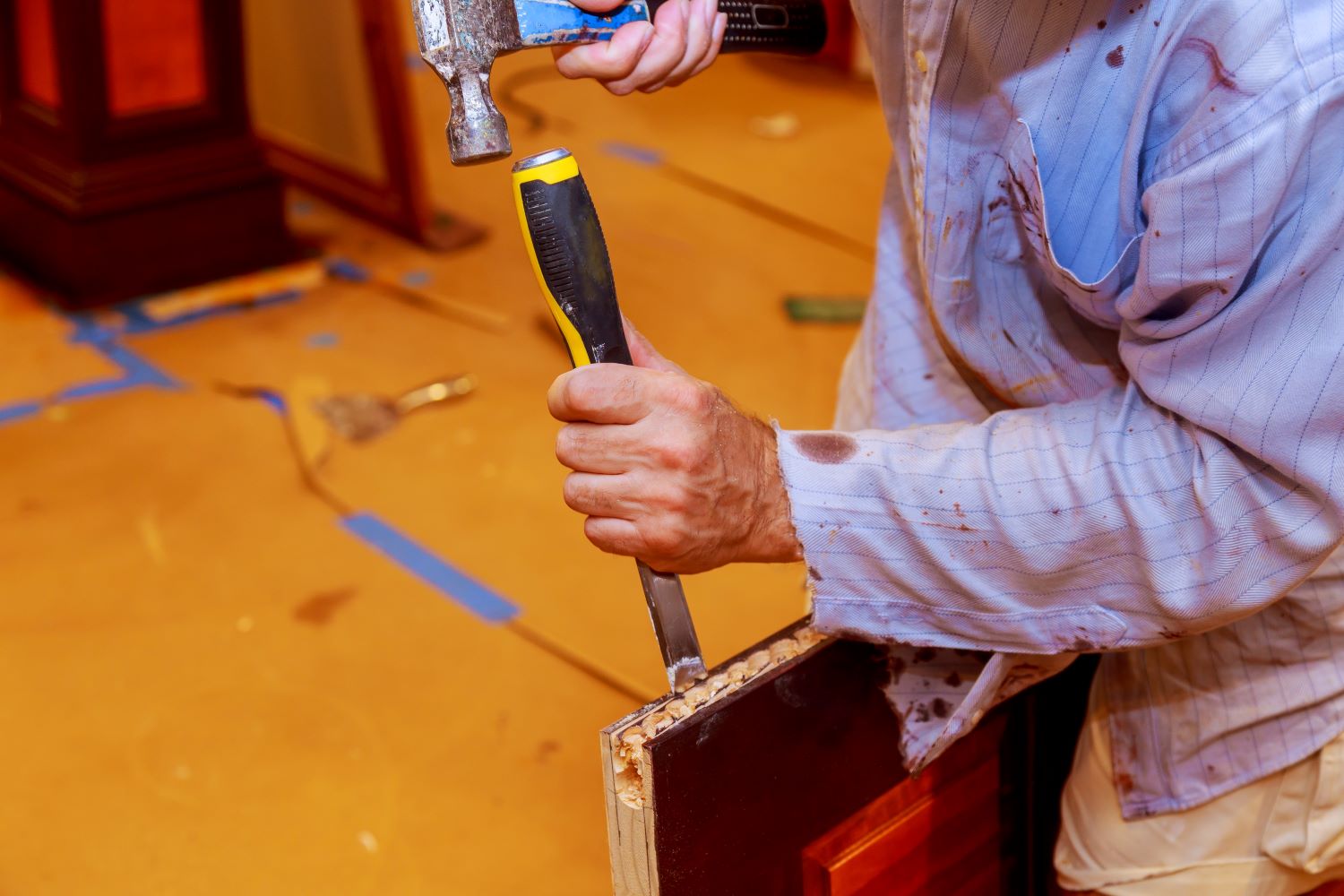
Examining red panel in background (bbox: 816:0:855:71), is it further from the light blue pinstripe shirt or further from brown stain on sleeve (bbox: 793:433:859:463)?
brown stain on sleeve (bbox: 793:433:859:463)

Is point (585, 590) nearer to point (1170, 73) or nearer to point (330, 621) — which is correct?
point (330, 621)

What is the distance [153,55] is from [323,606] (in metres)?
1.59

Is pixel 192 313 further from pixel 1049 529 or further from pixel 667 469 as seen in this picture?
pixel 1049 529

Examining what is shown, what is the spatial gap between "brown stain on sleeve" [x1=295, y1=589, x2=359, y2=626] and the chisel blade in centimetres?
132

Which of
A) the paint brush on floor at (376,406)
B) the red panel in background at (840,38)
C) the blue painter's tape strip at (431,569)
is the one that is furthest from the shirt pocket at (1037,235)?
the red panel in background at (840,38)


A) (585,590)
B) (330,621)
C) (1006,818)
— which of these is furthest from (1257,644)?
(330,621)

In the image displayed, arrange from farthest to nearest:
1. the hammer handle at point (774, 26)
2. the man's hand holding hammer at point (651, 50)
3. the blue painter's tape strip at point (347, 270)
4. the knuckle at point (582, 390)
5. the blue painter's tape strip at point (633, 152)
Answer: the blue painter's tape strip at point (633, 152) → the blue painter's tape strip at point (347, 270) → the hammer handle at point (774, 26) → the man's hand holding hammer at point (651, 50) → the knuckle at point (582, 390)

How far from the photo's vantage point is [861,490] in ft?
2.61

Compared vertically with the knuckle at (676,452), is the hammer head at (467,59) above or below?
above

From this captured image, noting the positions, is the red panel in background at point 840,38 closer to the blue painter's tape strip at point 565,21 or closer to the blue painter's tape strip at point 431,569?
the blue painter's tape strip at point 431,569

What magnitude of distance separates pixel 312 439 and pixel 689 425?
183cm

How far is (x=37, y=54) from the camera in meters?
3.01

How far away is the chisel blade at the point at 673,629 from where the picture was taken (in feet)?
2.60

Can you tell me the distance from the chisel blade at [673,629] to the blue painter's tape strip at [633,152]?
321cm
